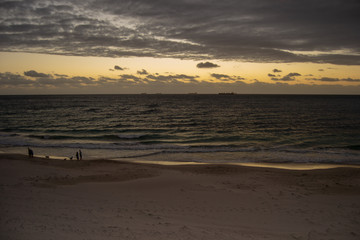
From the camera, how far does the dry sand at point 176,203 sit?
7.85 meters

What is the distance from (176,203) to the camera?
1078 cm

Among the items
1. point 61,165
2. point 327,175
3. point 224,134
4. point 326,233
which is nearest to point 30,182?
point 61,165

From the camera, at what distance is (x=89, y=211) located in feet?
30.5

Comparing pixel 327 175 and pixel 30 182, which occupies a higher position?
pixel 30 182

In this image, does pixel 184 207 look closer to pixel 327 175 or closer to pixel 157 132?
pixel 327 175

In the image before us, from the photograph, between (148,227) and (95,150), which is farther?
(95,150)

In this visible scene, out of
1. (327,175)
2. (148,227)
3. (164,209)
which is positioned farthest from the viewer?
(327,175)

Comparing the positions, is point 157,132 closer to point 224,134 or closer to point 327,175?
point 224,134

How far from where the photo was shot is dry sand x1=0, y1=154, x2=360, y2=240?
7852 mm

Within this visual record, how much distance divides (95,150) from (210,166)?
42.6 feet

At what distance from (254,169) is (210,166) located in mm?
3269

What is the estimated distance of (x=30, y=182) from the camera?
519 inches

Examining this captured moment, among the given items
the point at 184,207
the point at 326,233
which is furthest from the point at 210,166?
the point at 326,233

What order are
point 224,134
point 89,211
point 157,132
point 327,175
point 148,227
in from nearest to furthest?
point 148,227 → point 89,211 → point 327,175 → point 224,134 → point 157,132
